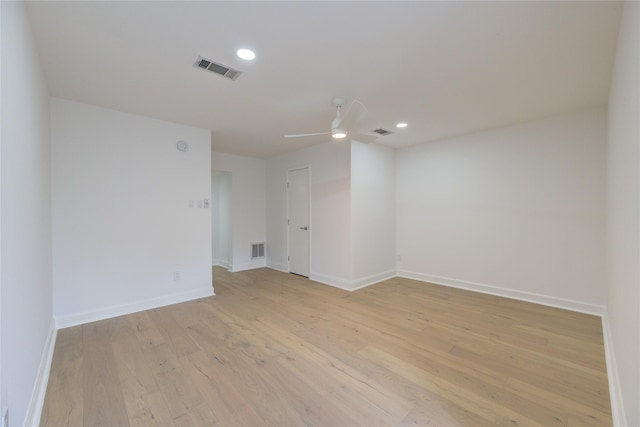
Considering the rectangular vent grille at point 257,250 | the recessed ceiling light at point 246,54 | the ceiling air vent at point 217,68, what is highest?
the ceiling air vent at point 217,68

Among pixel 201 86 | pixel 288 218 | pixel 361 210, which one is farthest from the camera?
pixel 288 218

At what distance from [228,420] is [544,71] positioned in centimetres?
369

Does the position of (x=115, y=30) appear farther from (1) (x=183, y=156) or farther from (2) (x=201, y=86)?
(1) (x=183, y=156)

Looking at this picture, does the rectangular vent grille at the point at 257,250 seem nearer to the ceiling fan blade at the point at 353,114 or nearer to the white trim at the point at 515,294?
the white trim at the point at 515,294

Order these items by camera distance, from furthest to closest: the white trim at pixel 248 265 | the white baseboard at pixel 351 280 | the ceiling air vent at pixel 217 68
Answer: the white trim at pixel 248 265
the white baseboard at pixel 351 280
the ceiling air vent at pixel 217 68

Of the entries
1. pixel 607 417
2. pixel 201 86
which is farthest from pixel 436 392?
pixel 201 86

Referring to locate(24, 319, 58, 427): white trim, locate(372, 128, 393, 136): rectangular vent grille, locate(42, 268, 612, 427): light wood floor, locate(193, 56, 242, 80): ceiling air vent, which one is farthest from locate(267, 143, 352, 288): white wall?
locate(24, 319, 58, 427): white trim

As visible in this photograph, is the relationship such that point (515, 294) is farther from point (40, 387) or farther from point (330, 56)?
point (40, 387)

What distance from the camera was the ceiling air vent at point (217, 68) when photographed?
85.9 inches

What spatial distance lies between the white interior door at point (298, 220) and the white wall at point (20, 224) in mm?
3570

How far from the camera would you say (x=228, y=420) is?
5.34 ft

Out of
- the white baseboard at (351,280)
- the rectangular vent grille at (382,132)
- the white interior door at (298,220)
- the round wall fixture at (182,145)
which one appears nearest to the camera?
the round wall fixture at (182,145)

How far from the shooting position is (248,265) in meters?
5.80

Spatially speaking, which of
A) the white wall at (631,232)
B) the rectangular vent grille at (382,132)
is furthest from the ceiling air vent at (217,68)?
the white wall at (631,232)
